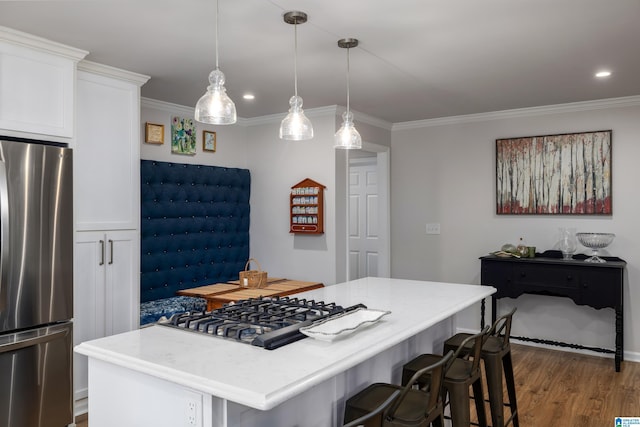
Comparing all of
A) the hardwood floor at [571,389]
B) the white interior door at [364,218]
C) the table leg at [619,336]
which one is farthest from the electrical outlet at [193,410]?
the white interior door at [364,218]

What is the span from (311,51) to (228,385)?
2.29m

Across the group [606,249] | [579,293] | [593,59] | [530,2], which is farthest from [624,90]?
[530,2]

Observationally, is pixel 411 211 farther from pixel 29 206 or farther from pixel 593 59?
pixel 29 206

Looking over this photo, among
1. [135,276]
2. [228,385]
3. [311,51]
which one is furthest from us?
[135,276]

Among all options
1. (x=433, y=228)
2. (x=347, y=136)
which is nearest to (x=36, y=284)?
(x=347, y=136)

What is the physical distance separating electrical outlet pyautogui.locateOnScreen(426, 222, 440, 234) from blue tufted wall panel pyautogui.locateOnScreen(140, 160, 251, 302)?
202 cm

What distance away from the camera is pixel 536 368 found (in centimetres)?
404

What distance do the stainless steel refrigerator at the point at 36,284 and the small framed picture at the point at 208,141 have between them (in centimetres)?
192

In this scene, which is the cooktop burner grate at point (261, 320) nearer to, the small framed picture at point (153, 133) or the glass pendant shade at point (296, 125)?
the glass pendant shade at point (296, 125)

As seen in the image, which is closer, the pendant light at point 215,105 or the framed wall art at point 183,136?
the pendant light at point 215,105

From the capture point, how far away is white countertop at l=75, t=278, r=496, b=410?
129cm

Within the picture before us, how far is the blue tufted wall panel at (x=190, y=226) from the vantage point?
4.14m

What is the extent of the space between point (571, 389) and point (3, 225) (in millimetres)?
3946

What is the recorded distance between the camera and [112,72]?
3.35 metres
